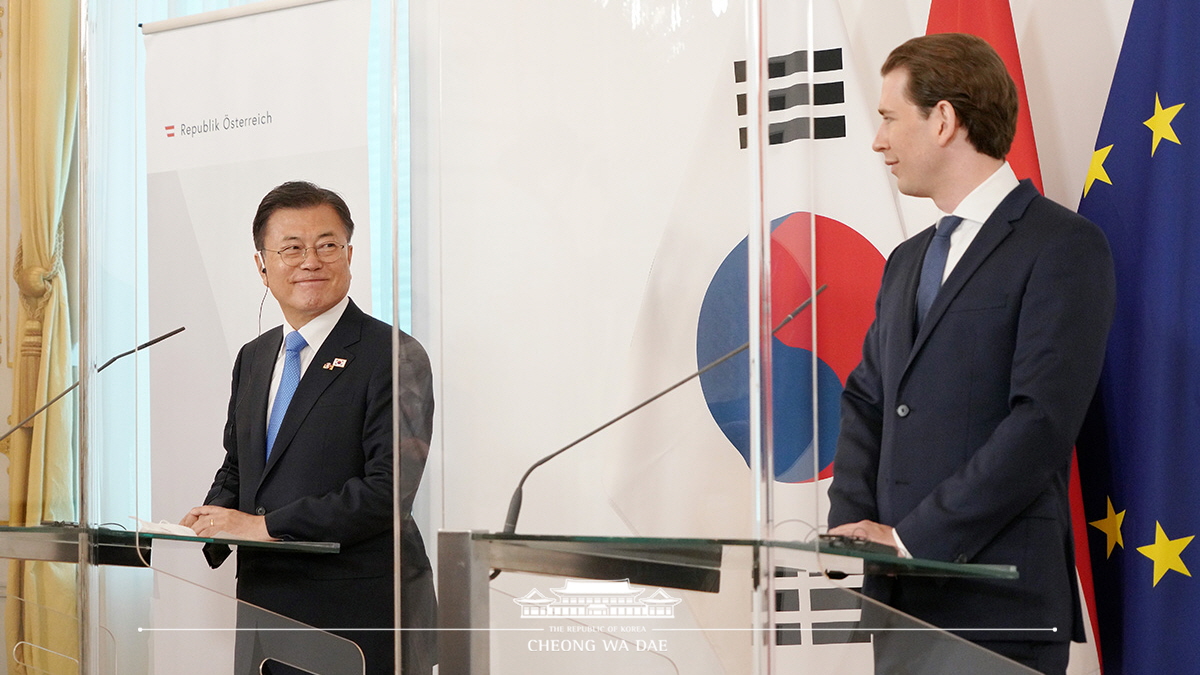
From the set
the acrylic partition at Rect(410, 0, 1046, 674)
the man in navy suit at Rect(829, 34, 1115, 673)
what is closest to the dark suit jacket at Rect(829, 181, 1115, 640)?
the man in navy suit at Rect(829, 34, 1115, 673)

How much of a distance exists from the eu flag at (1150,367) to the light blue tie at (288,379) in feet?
4.66

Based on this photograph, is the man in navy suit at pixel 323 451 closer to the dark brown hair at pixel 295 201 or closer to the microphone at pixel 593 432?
the dark brown hair at pixel 295 201

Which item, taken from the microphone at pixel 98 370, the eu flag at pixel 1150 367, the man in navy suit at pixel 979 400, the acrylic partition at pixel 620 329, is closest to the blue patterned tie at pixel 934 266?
the man in navy suit at pixel 979 400

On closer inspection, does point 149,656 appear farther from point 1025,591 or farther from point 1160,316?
point 1160,316

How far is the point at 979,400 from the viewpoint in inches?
65.9

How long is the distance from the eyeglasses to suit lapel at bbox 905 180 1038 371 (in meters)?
0.93

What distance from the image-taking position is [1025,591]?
5.47 feet

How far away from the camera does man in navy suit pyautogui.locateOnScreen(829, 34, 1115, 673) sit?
1644mm

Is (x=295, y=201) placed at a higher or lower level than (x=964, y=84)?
lower

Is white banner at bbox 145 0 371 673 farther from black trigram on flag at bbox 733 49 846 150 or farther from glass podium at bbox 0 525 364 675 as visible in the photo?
black trigram on flag at bbox 733 49 846 150

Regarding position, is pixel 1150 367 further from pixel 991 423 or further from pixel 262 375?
pixel 262 375

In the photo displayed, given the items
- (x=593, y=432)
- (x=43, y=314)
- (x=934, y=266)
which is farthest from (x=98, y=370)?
(x=934, y=266)

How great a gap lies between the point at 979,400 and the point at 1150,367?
450 mm

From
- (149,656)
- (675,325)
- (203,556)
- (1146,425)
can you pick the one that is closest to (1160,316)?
(1146,425)
